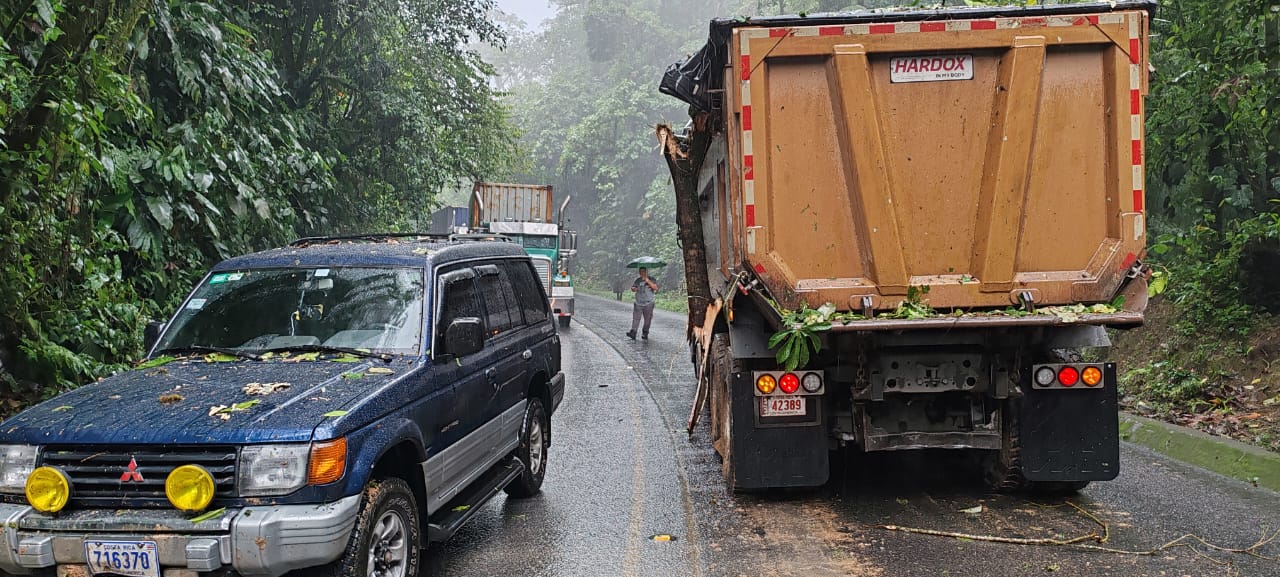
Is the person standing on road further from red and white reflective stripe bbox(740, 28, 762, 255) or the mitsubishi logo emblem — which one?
the mitsubishi logo emblem

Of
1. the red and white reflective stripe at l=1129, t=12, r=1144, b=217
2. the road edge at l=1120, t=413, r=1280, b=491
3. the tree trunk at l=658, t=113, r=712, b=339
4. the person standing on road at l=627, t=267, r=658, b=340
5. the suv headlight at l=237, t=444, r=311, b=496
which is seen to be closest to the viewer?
the suv headlight at l=237, t=444, r=311, b=496

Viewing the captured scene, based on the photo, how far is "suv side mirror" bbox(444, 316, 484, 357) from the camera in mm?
4789

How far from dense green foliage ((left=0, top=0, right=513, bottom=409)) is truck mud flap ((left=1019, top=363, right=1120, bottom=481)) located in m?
6.90

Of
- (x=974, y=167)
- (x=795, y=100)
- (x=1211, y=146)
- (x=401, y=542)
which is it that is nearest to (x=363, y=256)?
(x=401, y=542)

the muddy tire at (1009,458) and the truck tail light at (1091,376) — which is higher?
the truck tail light at (1091,376)

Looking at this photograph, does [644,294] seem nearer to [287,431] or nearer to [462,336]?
[462,336]

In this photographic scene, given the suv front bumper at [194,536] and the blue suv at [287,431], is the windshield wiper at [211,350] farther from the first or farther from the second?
the suv front bumper at [194,536]

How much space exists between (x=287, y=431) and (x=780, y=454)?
351cm

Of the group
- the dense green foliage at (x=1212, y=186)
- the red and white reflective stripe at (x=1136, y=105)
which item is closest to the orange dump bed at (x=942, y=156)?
the red and white reflective stripe at (x=1136, y=105)

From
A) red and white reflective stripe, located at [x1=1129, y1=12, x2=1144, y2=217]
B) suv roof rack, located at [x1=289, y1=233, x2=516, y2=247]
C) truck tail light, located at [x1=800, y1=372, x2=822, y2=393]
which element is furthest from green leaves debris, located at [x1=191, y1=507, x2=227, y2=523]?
red and white reflective stripe, located at [x1=1129, y1=12, x2=1144, y2=217]

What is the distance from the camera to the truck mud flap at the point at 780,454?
6262 mm

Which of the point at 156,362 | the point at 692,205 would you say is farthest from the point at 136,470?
the point at 692,205

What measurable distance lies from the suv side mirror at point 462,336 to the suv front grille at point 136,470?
1.32 meters

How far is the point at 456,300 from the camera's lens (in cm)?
546
